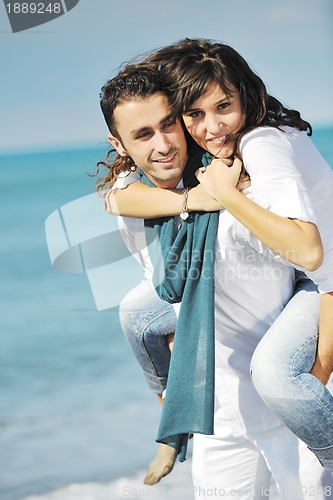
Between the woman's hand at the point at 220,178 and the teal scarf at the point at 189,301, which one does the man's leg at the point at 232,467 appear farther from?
the woman's hand at the point at 220,178

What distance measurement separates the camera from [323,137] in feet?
40.9

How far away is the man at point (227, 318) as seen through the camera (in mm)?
2047

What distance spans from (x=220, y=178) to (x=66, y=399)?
2502mm

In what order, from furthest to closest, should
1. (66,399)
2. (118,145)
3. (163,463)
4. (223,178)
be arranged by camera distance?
(66,399) → (163,463) → (118,145) → (223,178)

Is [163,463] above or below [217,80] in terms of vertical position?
below

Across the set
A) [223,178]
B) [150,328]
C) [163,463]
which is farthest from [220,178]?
[163,463]

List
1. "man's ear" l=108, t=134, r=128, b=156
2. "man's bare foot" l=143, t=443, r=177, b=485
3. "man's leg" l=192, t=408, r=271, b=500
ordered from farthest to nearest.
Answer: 1. "man's bare foot" l=143, t=443, r=177, b=485
2. "man's leg" l=192, t=408, r=271, b=500
3. "man's ear" l=108, t=134, r=128, b=156

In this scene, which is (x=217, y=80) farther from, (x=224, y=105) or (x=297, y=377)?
(x=297, y=377)

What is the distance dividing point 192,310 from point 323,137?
35.1 feet

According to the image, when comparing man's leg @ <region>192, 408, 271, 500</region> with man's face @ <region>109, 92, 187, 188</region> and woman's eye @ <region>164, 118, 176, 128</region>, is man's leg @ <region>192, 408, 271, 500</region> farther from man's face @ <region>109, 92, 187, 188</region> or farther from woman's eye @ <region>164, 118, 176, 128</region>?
woman's eye @ <region>164, 118, 176, 128</region>

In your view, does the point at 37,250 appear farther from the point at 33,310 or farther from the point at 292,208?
the point at 292,208

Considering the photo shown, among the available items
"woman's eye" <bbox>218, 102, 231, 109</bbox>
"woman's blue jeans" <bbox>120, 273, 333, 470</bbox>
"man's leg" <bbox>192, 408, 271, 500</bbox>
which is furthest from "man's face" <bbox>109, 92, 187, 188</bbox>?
"man's leg" <bbox>192, 408, 271, 500</bbox>

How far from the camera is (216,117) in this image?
1.98 m

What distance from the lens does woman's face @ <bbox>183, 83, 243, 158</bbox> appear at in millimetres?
1970
